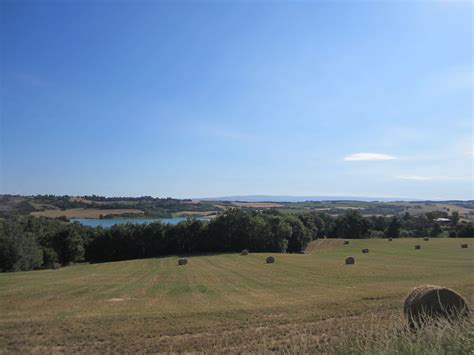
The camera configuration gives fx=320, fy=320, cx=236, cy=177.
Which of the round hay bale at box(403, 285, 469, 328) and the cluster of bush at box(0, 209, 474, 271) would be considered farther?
the cluster of bush at box(0, 209, 474, 271)

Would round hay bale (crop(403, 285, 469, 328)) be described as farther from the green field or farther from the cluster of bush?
the cluster of bush

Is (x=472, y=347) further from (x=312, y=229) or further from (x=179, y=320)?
(x=312, y=229)

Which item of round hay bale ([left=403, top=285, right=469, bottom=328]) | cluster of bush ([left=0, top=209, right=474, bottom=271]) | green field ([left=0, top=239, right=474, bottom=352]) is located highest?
round hay bale ([left=403, top=285, right=469, bottom=328])

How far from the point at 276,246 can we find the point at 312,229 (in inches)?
756

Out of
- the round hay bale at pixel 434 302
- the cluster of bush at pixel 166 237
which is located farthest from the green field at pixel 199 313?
the cluster of bush at pixel 166 237

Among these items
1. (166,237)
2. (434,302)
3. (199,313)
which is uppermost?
(434,302)

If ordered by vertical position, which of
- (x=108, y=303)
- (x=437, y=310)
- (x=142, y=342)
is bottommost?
(x=108, y=303)

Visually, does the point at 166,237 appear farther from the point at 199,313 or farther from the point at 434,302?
the point at 434,302

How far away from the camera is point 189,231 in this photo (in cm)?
6781

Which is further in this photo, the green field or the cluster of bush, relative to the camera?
the cluster of bush

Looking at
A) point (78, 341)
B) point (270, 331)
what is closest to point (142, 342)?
point (78, 341)

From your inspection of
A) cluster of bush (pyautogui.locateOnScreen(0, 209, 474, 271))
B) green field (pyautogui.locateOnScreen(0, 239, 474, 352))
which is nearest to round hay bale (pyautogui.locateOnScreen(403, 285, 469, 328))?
green field (pyautogui.locateOnScreen(0, 239, 474, 352))

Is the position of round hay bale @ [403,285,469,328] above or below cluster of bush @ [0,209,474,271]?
above

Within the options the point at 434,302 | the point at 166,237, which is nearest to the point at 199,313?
the point at 434,302
